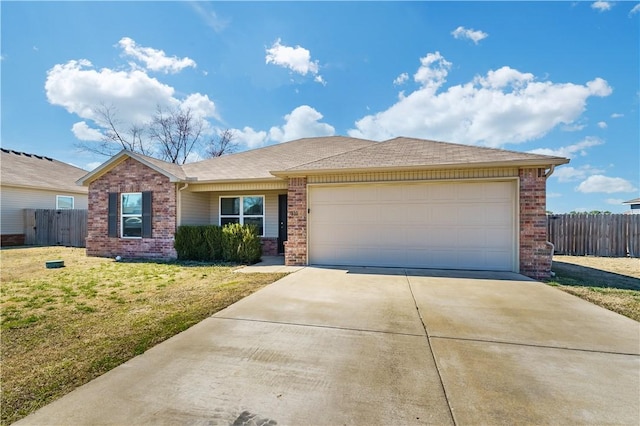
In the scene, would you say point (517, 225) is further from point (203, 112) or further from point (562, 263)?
point (203, 112)

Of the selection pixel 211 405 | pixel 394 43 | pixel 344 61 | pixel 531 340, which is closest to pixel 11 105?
pixel 344 61

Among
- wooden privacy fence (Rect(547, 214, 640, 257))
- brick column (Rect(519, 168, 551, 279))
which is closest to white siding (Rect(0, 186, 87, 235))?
brick column (Rect(519, 168, 551, 279))

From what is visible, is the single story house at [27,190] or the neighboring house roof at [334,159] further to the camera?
the single story house at [27,190]

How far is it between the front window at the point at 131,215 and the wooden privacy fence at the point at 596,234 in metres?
16.2

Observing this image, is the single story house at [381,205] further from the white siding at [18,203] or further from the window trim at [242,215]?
the white siding at [18,203]

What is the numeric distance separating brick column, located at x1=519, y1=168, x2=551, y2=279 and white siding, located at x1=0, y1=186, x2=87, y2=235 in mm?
22224

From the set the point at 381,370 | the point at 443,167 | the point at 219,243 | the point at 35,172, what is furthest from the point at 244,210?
the point at 35,172

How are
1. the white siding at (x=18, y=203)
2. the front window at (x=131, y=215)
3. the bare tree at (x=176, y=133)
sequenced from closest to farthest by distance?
the front window at (x=131, y=215)
the white siding at (x=18, y=203)
the bare tree at (x=176, y=133)

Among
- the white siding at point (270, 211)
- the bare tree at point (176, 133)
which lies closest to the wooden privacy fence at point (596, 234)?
the white siding at point (270, 211)

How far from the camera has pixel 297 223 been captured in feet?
27.9

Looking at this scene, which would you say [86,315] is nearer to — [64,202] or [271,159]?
[271,159]

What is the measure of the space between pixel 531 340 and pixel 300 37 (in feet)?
36.7

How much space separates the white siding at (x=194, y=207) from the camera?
10.7 metres

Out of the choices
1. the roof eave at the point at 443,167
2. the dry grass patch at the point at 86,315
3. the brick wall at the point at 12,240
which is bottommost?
the dry grass patch at the point at 86,315
